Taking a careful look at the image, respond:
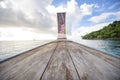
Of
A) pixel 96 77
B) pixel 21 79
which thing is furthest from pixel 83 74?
pixel 21 79

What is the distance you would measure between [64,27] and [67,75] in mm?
15125

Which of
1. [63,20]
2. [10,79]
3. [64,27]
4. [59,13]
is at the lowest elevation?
[10,79]

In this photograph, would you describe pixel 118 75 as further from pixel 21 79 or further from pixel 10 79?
pixel 10 79

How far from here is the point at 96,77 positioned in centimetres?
101

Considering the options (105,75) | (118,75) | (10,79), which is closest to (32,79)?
(10,79)

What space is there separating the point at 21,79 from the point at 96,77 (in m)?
0.72

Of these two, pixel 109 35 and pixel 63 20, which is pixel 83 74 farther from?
pixel 109 35

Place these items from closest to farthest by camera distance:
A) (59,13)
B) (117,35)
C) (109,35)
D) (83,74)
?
1. (83,74)
2. (59,13)
3. (117,35)
4. (109,35)

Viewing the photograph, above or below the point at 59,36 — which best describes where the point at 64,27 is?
above

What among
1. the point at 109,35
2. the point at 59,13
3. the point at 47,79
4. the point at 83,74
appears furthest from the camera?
the point at 109,35

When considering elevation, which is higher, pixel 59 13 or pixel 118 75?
pixel 59 13

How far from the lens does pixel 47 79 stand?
0.97 m

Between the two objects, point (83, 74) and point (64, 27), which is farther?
point (64, 27)

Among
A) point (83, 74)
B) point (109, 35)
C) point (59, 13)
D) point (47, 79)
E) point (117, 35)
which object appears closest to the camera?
point (47, 79)
